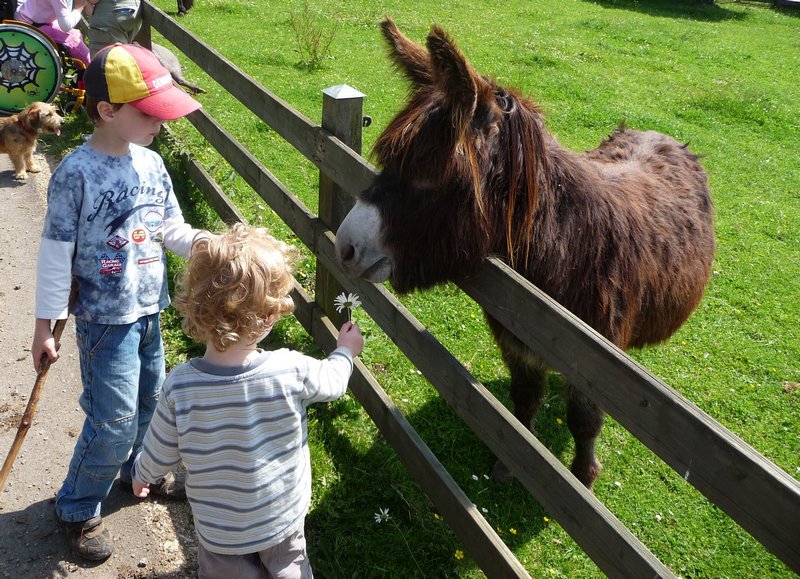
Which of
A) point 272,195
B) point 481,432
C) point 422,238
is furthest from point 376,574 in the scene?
point 272,195

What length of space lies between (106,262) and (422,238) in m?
1.26

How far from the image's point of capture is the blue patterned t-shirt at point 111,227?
2439mm

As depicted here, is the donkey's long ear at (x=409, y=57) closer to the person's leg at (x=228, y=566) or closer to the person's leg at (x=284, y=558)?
the person's leg at (x=284, y=558)

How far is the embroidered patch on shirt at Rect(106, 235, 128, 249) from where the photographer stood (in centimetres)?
255

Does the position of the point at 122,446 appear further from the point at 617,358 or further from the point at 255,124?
the point at 255,124

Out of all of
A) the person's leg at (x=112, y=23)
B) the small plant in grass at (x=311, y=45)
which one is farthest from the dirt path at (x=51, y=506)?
the small plant in grass at (x=311, y=45)

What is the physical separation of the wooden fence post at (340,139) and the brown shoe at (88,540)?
5.75 ft

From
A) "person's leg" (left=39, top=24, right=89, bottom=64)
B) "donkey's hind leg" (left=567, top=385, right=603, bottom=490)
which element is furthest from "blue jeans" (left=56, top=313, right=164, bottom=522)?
"person's leg" (left=39, top=24, right=89, bottom=64)

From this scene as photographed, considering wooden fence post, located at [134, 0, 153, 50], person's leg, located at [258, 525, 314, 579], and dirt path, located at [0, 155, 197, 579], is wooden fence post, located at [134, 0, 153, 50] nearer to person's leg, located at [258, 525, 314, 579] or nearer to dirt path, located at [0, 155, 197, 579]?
dirt path, located at [0, 155, 197, 579]

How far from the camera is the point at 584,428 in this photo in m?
3.27

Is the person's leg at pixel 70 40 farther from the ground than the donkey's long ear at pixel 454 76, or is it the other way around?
the donkey's long ear at pixel 454 76

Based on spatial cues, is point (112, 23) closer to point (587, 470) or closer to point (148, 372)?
point (148, 372)

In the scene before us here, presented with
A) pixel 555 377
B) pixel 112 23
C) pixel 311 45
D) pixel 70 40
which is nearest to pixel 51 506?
pixel 555 377

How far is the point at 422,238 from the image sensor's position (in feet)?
7.97
